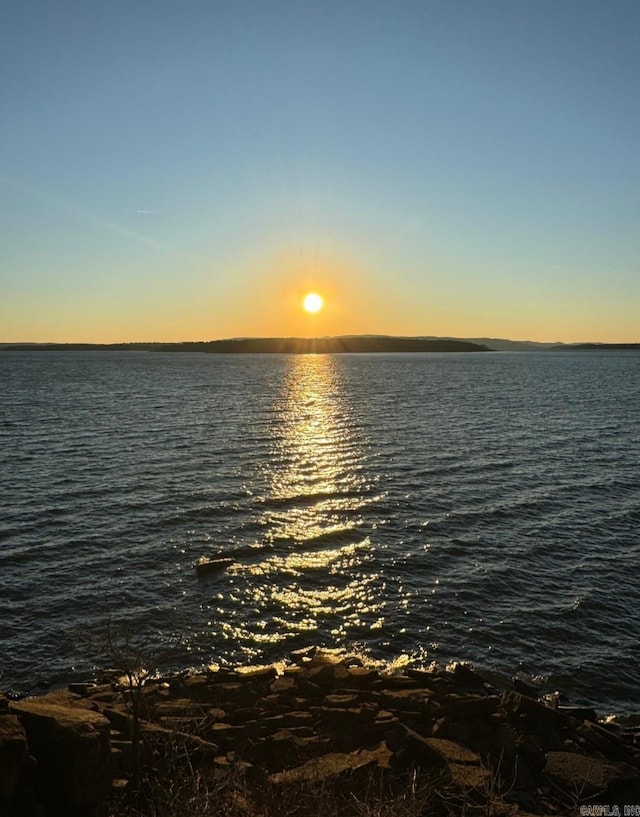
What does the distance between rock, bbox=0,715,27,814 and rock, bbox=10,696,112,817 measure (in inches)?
17.4

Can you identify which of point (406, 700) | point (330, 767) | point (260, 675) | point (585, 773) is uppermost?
point (330, 767)

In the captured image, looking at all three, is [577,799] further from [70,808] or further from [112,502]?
[112,502]

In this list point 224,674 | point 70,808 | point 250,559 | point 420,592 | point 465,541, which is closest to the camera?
point 70,808

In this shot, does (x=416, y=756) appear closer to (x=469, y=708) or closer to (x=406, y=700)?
(x=469, y=708)

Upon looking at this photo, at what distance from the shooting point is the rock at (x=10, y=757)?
36.6 ft

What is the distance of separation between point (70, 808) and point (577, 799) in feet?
35.2

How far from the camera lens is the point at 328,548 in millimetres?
33000

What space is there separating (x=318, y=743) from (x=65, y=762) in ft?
21.9

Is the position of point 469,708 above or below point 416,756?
below

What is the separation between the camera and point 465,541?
3403cm

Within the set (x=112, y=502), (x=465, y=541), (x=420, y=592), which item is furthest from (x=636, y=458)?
(x=112, y=502)

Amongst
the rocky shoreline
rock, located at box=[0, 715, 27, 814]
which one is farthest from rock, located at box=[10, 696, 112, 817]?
rock, located at box=[0, 715, 27, 814]

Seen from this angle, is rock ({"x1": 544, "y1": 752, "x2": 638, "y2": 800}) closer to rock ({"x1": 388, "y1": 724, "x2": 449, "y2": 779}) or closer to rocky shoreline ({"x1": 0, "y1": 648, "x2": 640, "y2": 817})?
rocky shoreline ({"x1": 0, "y1": 648, "x2": 640, "y2": 817})

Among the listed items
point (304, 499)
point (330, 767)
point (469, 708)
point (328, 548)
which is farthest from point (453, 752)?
point (304, 499)
